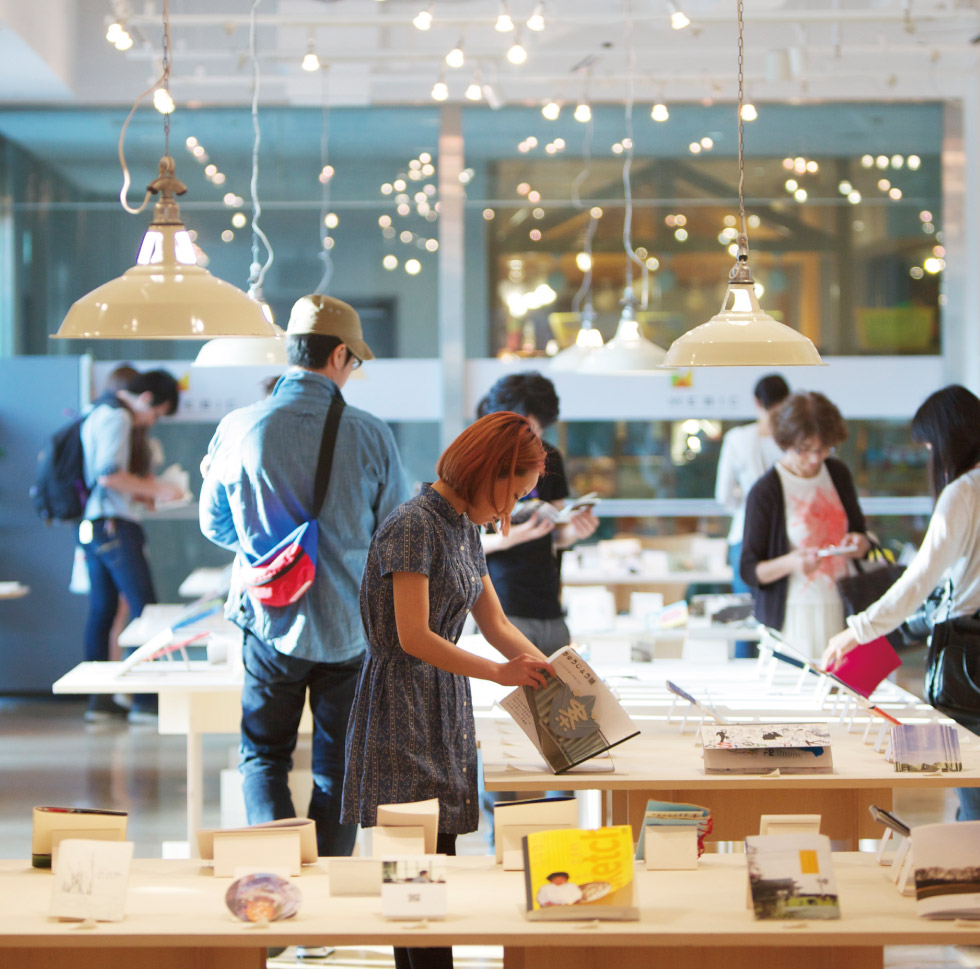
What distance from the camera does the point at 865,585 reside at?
4.21 metres

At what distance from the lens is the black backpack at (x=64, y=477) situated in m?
6.38

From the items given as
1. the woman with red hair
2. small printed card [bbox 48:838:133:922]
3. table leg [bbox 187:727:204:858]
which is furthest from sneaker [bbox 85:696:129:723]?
small printed card [bbox 48:838:133:922]

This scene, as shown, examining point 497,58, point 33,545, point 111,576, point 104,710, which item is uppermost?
point 497,58

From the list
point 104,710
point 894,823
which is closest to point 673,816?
point 894,823

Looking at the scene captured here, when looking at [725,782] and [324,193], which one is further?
[324,193]

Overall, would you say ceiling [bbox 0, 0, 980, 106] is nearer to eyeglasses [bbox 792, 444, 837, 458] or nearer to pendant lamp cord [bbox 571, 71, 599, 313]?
pendant lamp cord [bbox 571, 71, 599, 313]

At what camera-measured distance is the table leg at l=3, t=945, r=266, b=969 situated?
80.1 inches

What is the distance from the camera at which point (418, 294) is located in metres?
7.70

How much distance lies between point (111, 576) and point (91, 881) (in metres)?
4.81

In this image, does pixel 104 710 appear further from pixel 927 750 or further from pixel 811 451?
pixel 927 750

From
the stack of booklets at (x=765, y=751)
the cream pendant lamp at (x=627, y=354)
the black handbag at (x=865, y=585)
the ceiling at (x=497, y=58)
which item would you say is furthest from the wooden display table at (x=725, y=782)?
the ceiling at (x=497, y=58)

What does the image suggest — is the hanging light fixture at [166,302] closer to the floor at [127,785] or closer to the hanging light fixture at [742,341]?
the hanging light fixture at [742,341]

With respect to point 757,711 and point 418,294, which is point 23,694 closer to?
point 418,294

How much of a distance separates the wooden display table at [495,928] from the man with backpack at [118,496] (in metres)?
4.32
